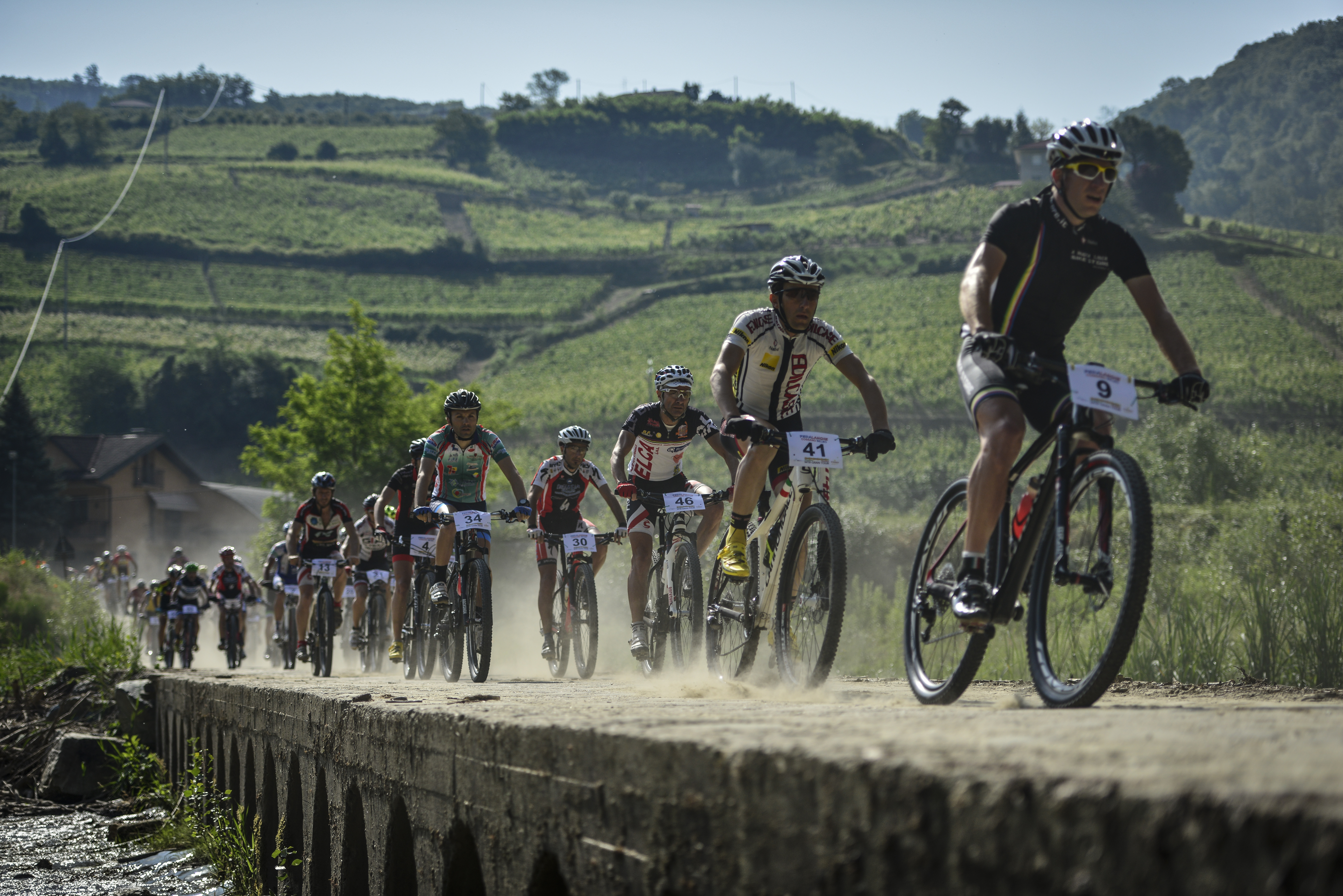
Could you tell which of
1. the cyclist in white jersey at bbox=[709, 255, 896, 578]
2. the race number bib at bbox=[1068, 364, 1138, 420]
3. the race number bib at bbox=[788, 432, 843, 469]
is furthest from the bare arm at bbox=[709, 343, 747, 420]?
the race number bib at bbox=[1068, 364, 1138, 420]

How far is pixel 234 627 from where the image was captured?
65.0 ft

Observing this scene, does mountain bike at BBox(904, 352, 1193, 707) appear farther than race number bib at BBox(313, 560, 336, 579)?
No

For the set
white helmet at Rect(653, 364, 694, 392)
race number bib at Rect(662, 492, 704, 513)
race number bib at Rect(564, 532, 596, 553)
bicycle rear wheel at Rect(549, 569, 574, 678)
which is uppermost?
white helmet at Rect(653, 364, 694, 392)

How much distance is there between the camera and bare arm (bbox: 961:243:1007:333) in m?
5.12

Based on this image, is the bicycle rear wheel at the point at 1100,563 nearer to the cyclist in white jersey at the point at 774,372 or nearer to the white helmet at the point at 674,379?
the cyclist in white jersey at the point at 774,372

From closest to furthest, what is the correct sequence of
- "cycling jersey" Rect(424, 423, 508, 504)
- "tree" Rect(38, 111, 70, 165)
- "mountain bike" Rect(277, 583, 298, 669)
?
"cycling jersey" Rect(424, 423, 508, 504) < "mountain bike" Rect(277, 583, 298, 669) < "tree" Rect(38, 111, 70, 165)

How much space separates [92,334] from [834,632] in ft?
353

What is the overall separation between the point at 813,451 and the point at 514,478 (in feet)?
17.7

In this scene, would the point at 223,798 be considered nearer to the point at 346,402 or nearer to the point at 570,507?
the point at 570,507

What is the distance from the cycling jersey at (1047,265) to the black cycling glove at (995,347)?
42 cm

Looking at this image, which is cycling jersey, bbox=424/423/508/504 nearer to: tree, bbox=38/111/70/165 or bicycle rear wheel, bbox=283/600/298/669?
bicycle rear wheel, bbox=283/600/298/669

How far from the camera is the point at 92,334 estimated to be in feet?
338

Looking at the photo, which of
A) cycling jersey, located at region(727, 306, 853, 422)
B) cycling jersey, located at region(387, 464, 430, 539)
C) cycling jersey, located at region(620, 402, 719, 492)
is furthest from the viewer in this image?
cycling jersey, located at region(387, 464, 430, 539)

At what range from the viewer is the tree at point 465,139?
172125mm
